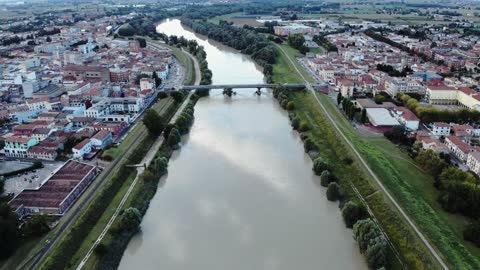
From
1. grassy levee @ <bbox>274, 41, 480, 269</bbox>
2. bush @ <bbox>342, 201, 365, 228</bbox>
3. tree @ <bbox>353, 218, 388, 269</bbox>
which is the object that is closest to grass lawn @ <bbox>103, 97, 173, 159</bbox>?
grassy levee @ <bbox>274, 41, 480, 269</bbox>

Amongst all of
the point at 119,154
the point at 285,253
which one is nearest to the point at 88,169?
the point at 119,154

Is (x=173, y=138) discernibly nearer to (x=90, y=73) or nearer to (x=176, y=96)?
(x=176, y=96)

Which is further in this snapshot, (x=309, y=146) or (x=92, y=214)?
(x=309, y=146)

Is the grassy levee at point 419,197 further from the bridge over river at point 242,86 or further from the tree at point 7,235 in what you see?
the tree at point 7,235

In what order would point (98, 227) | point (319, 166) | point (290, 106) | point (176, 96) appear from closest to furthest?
point (98, 227) → point (319, 166) → point (290, 106) → point (176, 96)

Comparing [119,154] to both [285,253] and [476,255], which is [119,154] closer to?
[285,253]

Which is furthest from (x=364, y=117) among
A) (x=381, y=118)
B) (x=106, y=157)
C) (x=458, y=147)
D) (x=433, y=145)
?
(x=106, y=157)
